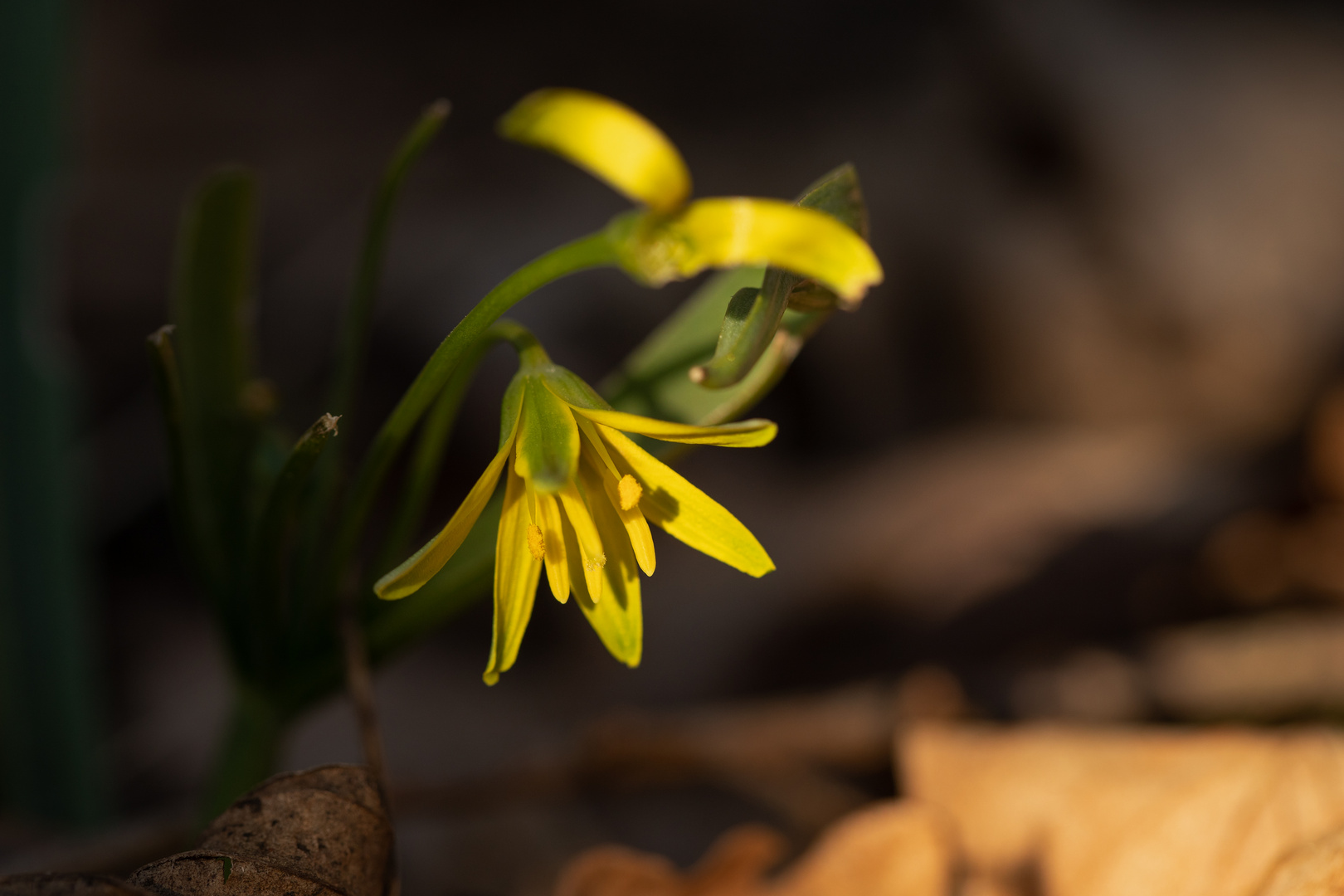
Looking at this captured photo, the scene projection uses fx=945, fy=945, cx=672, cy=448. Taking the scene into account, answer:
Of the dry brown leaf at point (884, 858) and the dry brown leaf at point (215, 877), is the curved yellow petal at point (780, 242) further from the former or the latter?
the dry brown leaf at point (884, 858)

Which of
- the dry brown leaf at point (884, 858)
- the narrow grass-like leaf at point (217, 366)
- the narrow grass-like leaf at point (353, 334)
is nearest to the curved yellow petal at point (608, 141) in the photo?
the narrow grass-like leaf at point (353, 334)

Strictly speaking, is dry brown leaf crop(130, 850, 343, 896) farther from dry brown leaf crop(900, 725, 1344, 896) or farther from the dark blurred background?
dry brown leaf crop(900, 725, 1344, 896)

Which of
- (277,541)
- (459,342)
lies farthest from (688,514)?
(277,541)

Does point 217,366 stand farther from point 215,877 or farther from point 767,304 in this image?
point 767,304

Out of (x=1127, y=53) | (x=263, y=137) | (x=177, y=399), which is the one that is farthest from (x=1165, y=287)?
(x=263, y=137)

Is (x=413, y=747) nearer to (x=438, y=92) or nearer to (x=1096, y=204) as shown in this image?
(x=438, y=92)

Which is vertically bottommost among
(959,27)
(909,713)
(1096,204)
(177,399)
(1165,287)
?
(909,713)

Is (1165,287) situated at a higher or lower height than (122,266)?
lower
